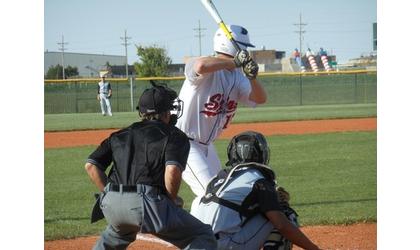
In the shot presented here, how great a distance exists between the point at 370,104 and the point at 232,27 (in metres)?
21.6

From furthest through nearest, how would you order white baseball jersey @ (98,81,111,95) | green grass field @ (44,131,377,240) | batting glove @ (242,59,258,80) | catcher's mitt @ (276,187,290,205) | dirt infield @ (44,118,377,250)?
white baseball jersey @ (98,81,111,95) < green grass field @ (44,131,377,240) < dirt infield @ (44,118,377,250) < batting glove @ (242,59,258,80) < catcher's mitt @ (276,187,290,205)

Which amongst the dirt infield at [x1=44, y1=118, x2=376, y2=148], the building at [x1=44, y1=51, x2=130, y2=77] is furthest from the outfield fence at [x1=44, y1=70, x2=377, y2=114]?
the dirt infield at [x1=44, y1=118, x2=376, y2=148]

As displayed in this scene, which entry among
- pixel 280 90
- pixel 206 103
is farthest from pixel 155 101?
pixel 280 90

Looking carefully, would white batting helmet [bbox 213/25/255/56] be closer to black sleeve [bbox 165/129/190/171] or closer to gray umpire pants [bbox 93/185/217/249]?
black sleeve [bbox 165/129/190/171]

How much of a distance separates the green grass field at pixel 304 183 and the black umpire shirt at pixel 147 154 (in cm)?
257

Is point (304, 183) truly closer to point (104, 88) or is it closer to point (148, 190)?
point (148, 190)

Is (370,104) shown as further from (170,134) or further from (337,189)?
(170,134)

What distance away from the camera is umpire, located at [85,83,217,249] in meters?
3.41

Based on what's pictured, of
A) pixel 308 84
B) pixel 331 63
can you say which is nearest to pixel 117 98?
pixel 308 84

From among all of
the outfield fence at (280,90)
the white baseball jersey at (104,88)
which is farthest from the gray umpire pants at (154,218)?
the outfield fence at (280,90)

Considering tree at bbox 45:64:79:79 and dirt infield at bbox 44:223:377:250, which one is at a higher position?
tree at bbox 45:64:79:79

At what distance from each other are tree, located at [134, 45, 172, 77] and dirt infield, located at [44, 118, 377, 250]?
75.8 ft
